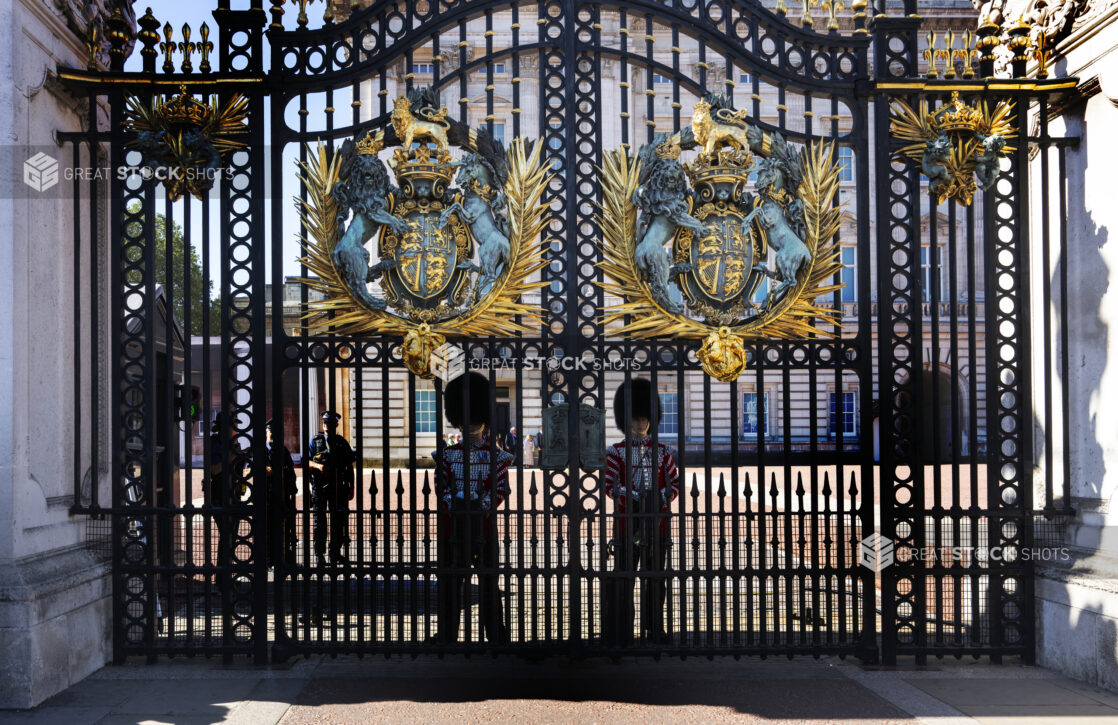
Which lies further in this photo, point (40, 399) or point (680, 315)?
point (680, 315)

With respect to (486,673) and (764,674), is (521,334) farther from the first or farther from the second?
(764,674)

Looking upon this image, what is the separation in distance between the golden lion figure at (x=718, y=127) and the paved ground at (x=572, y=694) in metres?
3.60

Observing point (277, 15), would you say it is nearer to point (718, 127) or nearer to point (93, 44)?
point (93, 44)

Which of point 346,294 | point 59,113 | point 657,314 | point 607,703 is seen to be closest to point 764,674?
point 607,703

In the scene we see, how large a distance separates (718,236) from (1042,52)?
110 inches

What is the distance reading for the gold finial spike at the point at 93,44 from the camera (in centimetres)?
639

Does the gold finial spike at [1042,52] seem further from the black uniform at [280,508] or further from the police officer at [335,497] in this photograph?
the black uniform at [280,508]

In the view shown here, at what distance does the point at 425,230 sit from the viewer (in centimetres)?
629

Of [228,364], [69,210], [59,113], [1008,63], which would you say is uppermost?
[1008,63]

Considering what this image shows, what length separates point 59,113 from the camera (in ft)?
20.9

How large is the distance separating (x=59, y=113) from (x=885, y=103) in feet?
18.8

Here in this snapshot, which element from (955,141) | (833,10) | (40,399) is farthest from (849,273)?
(40,399)
